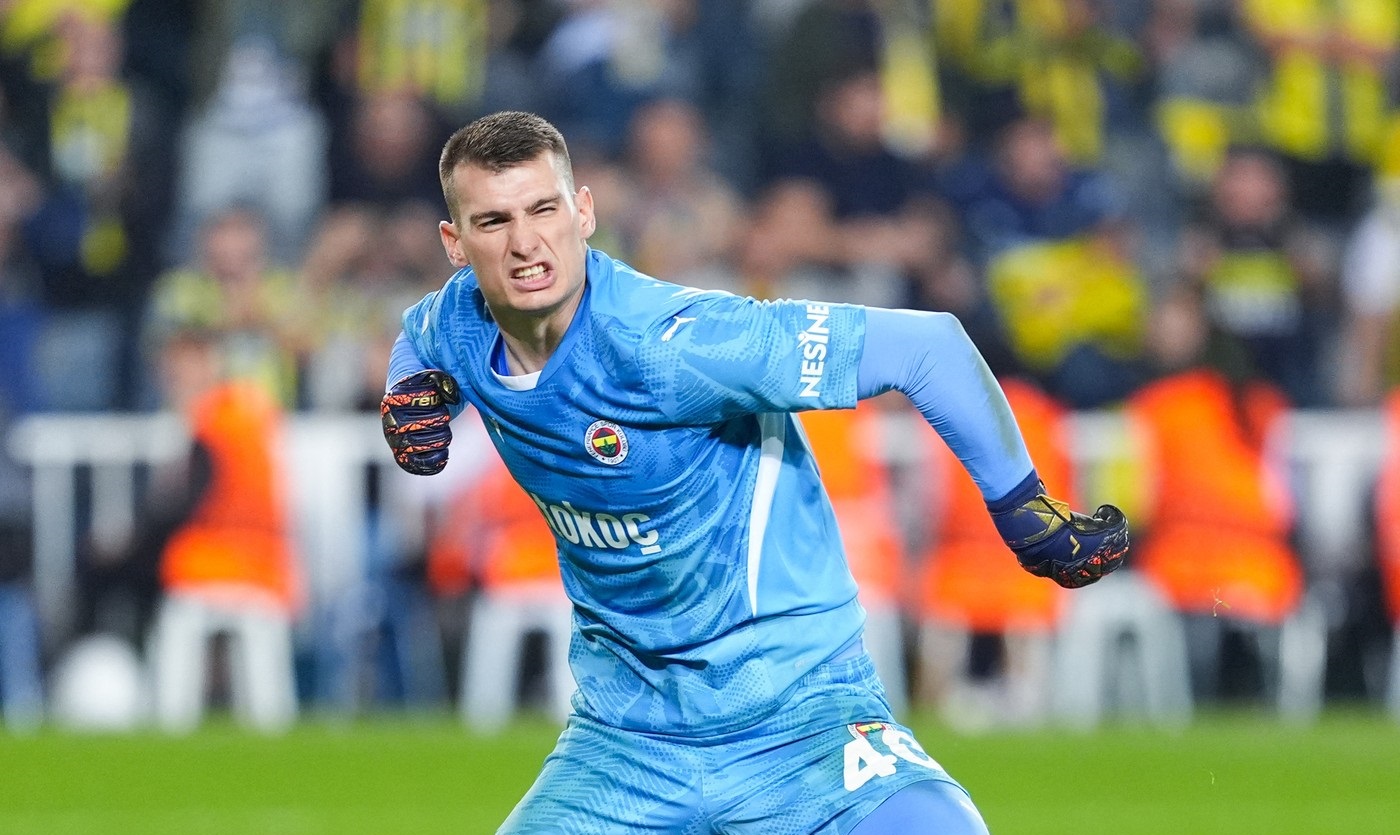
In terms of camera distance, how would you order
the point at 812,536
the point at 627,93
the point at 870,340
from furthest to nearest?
the point at 627,93, the point at 812,536, the point at 870,340

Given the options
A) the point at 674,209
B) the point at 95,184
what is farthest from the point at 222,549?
the point at 674,209

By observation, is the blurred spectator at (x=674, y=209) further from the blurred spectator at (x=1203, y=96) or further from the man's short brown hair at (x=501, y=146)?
the man's short brown hair at (x=501, y=146)

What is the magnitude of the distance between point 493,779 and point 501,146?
6114 millimetres

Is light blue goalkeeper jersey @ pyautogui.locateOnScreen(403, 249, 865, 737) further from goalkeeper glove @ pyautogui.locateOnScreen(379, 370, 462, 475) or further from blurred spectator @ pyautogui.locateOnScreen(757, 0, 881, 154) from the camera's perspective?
blurred spectator @ pyautogui.locateOnScreen(757, 0, 881, 154)

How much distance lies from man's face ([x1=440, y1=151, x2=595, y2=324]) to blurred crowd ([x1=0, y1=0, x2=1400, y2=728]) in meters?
8.04

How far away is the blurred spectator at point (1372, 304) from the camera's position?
45.2ft

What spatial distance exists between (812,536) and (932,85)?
425 inches

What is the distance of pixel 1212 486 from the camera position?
42.2ft

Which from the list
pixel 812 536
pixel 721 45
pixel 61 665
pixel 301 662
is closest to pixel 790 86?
pixel 721 45

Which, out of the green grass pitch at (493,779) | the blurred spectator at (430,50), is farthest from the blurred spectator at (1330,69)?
the blurred spectator at (430,50)

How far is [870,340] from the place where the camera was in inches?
181

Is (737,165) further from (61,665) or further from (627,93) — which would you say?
(61,665)

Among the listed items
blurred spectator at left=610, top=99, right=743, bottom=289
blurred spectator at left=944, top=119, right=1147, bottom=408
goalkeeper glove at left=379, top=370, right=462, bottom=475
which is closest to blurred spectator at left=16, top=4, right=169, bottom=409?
blurred spectator at left=610, top=99, right=743, bottom=289

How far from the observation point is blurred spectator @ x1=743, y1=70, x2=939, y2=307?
13.4 meters
